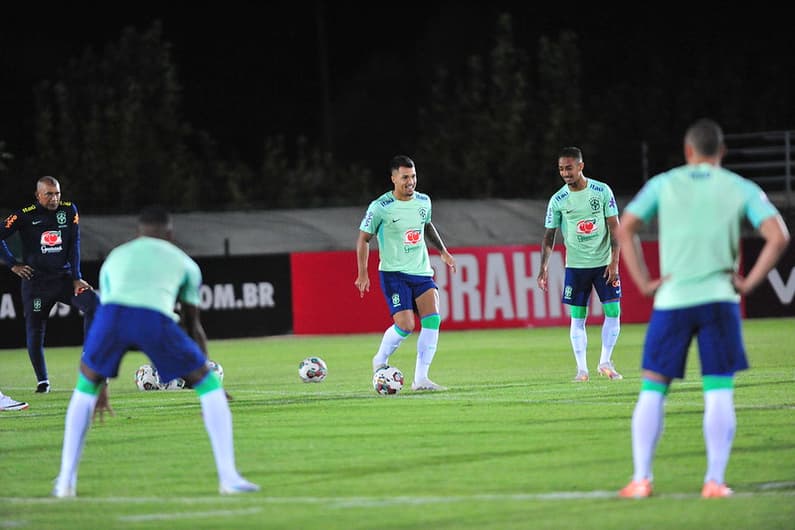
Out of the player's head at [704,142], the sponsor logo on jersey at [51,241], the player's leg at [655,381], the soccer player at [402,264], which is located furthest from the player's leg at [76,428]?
the sponsor logo on jersey at [51,241]

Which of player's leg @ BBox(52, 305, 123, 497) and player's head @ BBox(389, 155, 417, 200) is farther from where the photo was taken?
player's head @ BBox(389, 155, 417, 200)

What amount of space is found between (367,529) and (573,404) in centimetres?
614

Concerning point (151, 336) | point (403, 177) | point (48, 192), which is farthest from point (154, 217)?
point (48, 192)

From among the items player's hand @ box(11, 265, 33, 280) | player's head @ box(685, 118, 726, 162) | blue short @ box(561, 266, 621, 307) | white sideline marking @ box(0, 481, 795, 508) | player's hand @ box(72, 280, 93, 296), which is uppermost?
player's head @ box(685, 118, 726, 162)

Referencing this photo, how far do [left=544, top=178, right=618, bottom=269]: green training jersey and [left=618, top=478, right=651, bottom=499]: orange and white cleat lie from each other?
26.7 feet

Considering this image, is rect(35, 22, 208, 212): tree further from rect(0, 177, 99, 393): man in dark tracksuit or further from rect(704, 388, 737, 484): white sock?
rect(704, 388, 737, 484): white sock

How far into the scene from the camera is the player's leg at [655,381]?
8.55m

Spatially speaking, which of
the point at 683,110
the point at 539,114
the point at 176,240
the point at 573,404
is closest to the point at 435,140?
the point at 539,114

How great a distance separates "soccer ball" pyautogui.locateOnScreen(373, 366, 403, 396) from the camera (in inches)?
602

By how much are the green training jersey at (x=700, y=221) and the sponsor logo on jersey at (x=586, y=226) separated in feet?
25.9

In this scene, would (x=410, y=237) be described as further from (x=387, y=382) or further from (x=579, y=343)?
(x=579, y=343)

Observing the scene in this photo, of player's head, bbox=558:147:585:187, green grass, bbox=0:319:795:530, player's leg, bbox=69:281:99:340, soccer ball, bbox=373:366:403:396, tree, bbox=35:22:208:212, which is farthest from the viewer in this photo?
tree, bbox=35:22:208:212

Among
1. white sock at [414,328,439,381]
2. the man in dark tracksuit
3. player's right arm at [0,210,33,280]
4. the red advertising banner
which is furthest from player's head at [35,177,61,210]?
the red advertising banner

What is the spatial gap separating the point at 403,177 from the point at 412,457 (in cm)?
568
